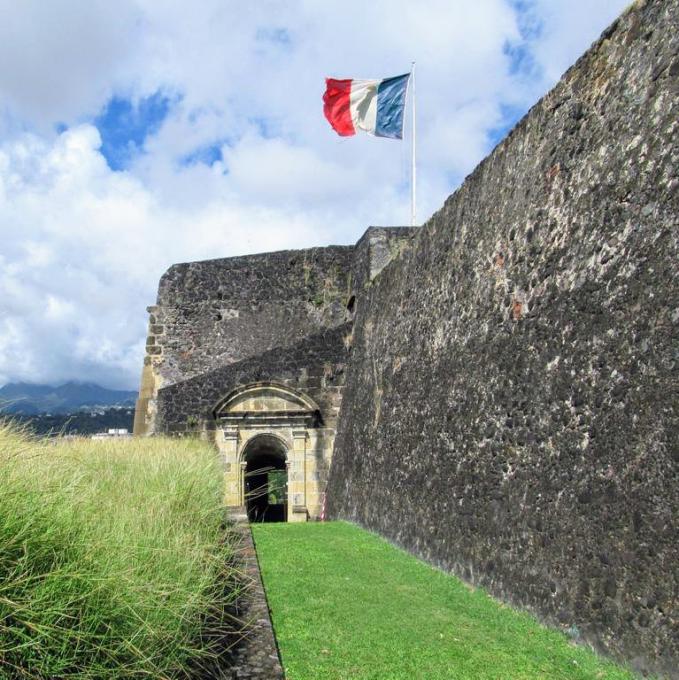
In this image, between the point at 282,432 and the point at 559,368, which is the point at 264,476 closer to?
the point at 282,432

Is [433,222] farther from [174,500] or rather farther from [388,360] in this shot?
[174,500]

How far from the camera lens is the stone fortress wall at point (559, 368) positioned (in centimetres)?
441

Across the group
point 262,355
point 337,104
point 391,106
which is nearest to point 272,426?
point 262,355

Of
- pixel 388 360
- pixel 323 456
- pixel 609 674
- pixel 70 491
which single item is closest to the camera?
pixel 70 491

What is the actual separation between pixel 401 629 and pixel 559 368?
8.24 ft

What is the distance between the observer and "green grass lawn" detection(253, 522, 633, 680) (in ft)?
15.0

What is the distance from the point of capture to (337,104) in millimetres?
16156

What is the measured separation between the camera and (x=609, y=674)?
4.32 metres

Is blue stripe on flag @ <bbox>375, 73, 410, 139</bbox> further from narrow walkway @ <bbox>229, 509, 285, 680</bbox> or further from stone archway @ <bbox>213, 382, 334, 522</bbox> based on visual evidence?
narrow walkway @ <bbox>229, 509, 285, 680</bbox>

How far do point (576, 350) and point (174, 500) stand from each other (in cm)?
366

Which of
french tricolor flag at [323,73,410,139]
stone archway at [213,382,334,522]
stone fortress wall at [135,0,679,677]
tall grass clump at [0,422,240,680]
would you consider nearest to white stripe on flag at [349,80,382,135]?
french tricolor flag at [323,73,410,139]

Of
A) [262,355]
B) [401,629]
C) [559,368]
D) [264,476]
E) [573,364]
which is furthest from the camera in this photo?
[264,476]

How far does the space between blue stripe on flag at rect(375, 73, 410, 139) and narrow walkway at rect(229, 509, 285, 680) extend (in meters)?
12.8

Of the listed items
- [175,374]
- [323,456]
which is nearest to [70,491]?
[323,456]
